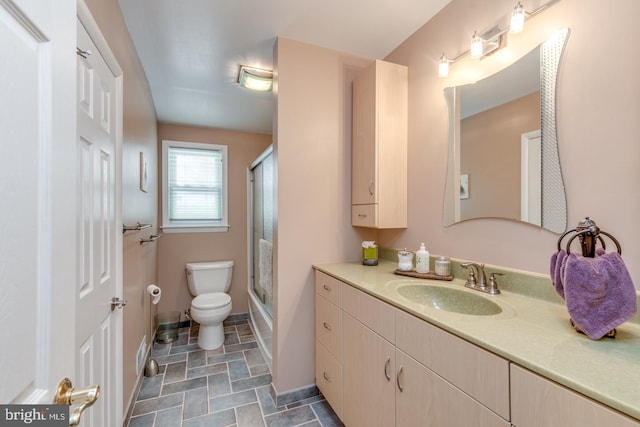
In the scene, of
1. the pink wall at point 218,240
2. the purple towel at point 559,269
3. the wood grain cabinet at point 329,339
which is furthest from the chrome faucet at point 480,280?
the pink wall at point 218,240

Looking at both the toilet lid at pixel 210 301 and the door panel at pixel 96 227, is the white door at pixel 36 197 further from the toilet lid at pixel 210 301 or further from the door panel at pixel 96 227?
the toilet lid at pixel 210 301

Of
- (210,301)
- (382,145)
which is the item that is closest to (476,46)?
(382,145)

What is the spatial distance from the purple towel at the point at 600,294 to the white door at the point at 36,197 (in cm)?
127

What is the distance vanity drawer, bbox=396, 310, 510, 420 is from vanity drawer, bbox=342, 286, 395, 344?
0.08 metres

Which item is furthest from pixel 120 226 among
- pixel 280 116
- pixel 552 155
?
pixel 552 155

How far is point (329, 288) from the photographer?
5.50ft

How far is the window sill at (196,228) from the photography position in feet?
10.2

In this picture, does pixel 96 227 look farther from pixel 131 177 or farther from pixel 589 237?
pixel 589 237

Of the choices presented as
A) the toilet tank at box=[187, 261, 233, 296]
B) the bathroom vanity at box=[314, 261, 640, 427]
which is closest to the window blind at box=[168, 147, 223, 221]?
the toilet tank at box=[187, 261, 233, 296]

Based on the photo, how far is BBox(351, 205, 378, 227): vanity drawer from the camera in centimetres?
180

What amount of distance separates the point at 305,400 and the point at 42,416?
1.71 m

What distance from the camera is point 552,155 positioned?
1134 mm
